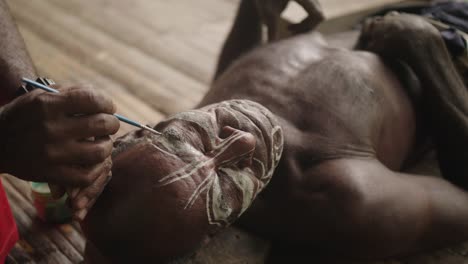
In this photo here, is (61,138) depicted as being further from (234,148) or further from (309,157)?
(309,157)

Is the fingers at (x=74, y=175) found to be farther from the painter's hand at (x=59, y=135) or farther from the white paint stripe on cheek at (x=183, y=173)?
the white paint stripe on cheek at (x=183, y=173)

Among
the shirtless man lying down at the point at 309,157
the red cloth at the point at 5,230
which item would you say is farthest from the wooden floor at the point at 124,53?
the shirtless man lying down at the point at 309,157

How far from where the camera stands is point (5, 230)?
1810 mm

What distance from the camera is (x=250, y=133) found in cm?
141

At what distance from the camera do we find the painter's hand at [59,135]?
1.06 m

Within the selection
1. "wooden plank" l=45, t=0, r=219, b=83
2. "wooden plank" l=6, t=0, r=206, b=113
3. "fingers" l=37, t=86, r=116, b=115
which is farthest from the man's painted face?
"wooden plank" l=45, t=0, r=219, b=83

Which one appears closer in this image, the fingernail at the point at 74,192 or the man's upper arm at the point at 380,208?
the fingernail at the point at 74,192

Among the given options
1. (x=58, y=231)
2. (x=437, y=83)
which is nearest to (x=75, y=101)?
(x=58, y=231)

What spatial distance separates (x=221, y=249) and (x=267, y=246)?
0.17 metres

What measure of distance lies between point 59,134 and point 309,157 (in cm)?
86

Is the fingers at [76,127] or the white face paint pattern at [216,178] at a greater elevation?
the fingers at [76,127]

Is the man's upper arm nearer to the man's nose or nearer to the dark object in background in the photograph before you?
the man's nose

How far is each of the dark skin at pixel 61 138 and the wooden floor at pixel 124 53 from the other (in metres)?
0.97

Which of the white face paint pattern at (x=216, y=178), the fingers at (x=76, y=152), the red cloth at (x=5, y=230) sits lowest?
the red cloth at (x=5, y=230)
